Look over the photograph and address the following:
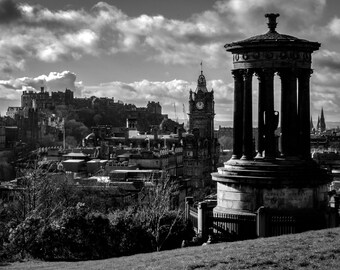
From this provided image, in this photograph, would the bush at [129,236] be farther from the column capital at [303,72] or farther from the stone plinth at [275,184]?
the column capital at [303,72]

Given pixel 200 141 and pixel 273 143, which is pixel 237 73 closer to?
pixel 273 143

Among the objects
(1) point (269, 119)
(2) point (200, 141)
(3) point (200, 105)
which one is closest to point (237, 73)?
(1) point (269, 119)

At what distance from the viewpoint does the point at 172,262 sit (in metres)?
18.1

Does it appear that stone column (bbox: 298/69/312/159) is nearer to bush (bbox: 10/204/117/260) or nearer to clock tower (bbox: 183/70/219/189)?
bush (bbox: 10/204/117/260)

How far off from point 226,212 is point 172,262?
624cm

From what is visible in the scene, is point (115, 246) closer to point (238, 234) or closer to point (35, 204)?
point (238, 234)

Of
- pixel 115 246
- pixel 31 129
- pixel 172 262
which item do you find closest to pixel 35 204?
pixel 115 246

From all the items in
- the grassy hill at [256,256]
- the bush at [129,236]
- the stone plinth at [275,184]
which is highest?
the stone plinth at [275,184]

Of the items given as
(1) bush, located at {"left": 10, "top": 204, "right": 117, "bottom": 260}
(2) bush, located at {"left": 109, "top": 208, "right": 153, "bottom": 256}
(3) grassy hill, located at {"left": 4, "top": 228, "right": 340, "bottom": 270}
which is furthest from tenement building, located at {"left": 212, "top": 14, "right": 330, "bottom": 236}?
(1) bush, located at {"left": 10, "top": 204, "right": 117, "bottom": 260}

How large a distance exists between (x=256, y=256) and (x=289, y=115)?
24.9ft

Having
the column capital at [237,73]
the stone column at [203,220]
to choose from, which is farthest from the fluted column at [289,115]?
the stone column at [203,220]

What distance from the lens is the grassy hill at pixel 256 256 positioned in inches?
659

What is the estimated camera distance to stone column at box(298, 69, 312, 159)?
2411 centimetres

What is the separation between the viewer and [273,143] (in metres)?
23.8
